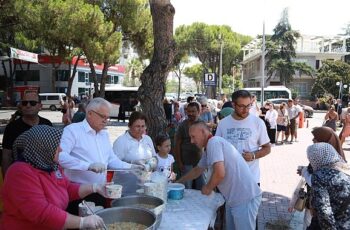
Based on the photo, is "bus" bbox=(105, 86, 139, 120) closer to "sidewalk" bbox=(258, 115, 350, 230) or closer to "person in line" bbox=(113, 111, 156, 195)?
"sidewalk" bbox=(258, 115, 350, 230)

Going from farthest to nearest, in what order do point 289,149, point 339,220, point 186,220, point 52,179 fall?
point 289,149 → point 186,220 → point 339,220 → point 52,179

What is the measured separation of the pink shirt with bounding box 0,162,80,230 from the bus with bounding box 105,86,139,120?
19.6 metres

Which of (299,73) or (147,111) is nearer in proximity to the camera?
(147,111)

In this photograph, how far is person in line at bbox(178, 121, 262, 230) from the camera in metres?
3.15

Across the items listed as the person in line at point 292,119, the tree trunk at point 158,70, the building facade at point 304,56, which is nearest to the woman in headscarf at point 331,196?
the tree trunk at point 158,70

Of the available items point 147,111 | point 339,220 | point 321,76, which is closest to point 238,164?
point 339,220

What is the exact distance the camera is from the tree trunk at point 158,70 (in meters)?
6.25

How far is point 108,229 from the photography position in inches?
93.7

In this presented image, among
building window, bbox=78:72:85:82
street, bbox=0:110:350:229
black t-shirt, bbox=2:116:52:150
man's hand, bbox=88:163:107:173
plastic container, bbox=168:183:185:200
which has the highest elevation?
building window, bbox=78:72:85:82

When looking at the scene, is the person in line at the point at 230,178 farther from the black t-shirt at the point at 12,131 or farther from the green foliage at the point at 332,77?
the green foliage at the point at 332,77

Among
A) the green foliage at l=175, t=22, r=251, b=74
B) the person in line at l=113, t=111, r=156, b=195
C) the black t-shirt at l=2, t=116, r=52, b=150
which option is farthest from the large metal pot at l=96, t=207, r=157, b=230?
the green foliage at l=175, t=22, r=251, b=74

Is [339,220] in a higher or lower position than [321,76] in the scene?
lower

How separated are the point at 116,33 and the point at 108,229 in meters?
22.2

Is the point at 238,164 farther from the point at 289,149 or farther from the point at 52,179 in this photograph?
the point at 289,149
